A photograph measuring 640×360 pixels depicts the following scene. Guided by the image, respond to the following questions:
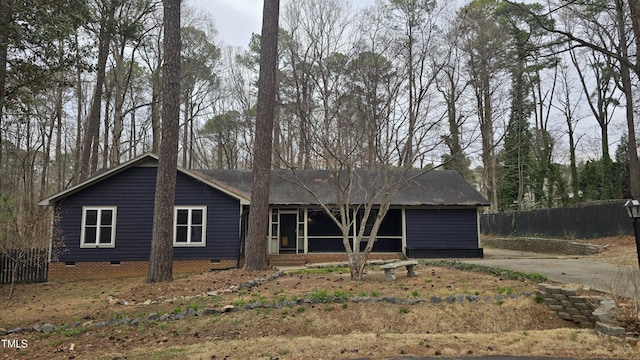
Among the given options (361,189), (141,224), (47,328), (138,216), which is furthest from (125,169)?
(361,189)

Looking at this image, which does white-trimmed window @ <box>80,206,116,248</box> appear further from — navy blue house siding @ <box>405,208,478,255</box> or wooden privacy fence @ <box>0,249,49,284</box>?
navy blue house siding @ <box>405,208,478,255</box>

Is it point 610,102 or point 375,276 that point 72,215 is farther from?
point 610,102

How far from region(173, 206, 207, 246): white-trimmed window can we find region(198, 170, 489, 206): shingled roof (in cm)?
171

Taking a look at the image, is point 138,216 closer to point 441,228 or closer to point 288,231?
point 288,231

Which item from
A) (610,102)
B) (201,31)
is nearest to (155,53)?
(201,31)

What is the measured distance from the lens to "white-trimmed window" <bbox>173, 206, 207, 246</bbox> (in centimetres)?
1415

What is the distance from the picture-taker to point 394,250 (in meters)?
17.8

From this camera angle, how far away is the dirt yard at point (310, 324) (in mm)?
4953

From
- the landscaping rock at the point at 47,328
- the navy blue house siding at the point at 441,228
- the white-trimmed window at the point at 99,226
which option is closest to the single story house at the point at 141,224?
the white-trimmed window at the point at 99,226

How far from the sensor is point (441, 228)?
16.7 metres

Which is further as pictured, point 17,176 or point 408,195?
point 17,176

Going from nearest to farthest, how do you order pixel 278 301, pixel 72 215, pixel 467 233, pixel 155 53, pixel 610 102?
pixel 278 301, pixel 72 215, pixel 467 233, pixel 155 53, pixel 610 102

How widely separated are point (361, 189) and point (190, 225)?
692cm

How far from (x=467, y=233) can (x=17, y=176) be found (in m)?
29.7
